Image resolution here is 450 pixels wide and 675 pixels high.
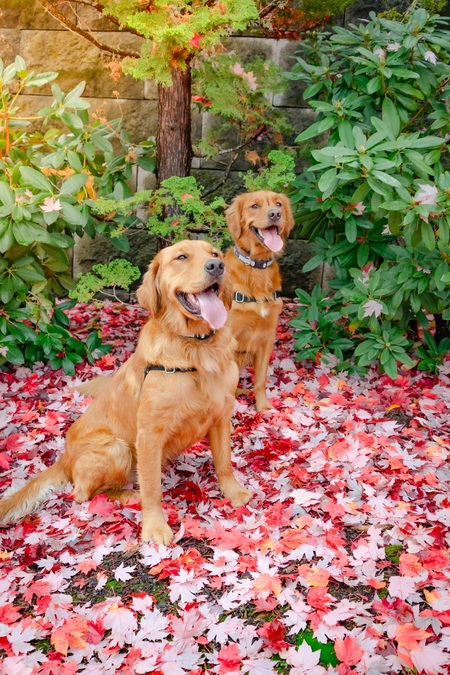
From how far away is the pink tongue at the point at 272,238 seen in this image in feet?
14.2

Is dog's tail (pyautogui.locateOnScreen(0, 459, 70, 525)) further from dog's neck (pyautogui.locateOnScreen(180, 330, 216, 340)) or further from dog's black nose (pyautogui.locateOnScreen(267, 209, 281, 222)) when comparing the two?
dog's black nose (pyautogui.locateOnScreen(267, 209, 281, 222))

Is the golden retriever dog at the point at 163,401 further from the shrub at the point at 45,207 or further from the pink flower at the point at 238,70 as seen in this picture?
the pink flower at the point at 238,70

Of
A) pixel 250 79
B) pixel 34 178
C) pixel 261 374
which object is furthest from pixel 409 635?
pixel 250 79

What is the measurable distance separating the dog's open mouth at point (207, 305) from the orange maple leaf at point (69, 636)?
1.35 metres

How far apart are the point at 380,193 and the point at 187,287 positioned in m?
1.60

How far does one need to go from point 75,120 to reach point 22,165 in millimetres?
493

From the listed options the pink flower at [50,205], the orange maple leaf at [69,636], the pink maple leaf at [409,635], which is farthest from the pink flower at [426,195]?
the orange maple leaf at [69,636]

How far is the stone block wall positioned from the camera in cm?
600

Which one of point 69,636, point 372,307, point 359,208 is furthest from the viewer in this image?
point 359,208

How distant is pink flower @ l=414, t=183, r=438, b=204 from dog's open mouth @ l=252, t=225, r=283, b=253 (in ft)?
3.16

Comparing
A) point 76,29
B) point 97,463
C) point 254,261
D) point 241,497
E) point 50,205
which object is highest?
point 76,29

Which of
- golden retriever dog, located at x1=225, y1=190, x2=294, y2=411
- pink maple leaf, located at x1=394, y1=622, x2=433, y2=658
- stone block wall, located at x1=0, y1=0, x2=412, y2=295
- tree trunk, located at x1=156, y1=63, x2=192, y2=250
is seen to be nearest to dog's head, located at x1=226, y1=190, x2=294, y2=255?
golden retriever dog, located at x1=225, y1=190, x2=294, y2=411

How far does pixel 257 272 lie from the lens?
4430 millimetres

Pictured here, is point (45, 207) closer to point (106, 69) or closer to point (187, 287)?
point (187, 287)
